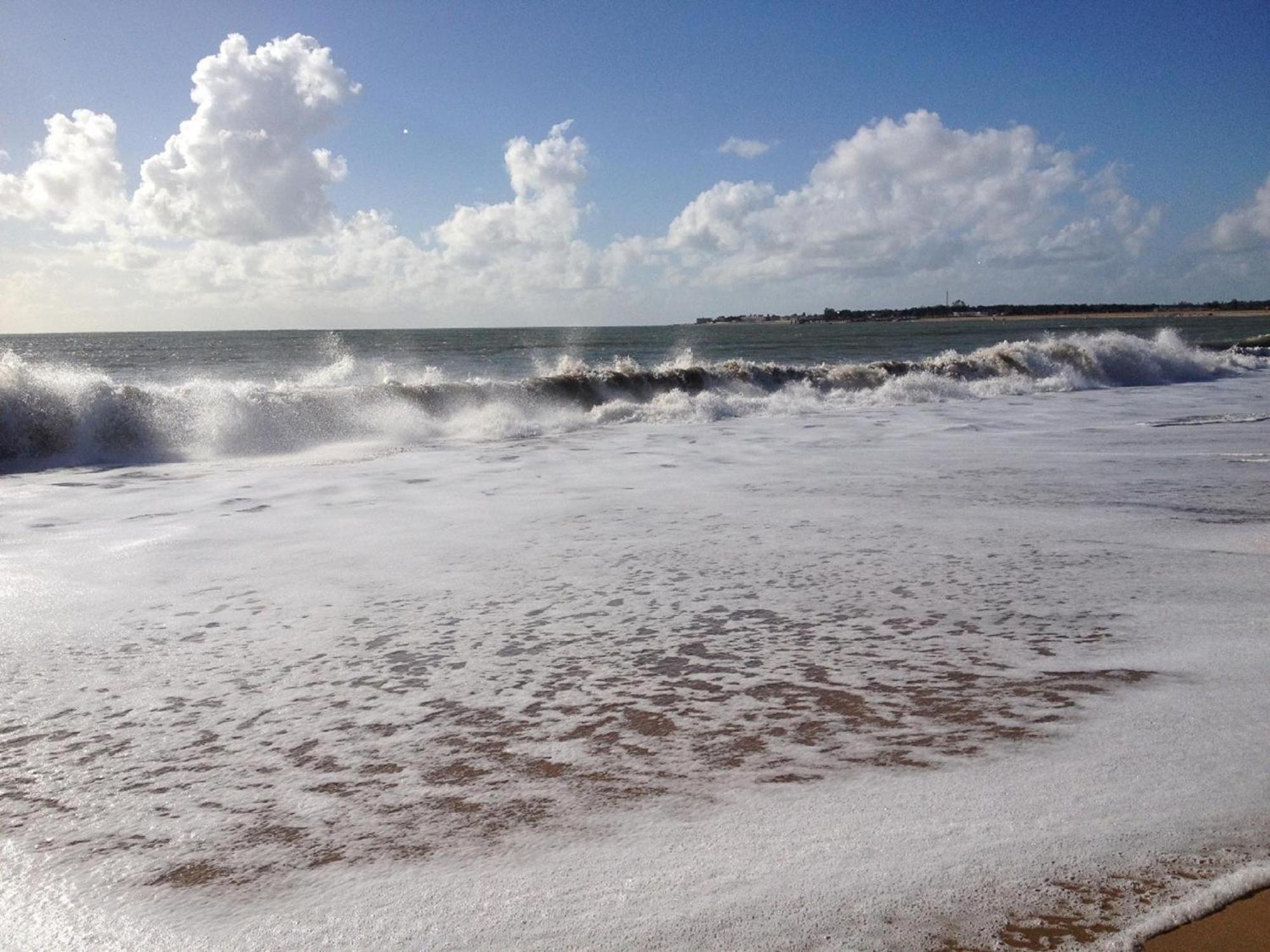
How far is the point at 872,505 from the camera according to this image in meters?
6.66

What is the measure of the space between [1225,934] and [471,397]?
51.1ft

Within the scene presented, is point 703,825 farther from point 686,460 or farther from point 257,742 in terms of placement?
point 686,460

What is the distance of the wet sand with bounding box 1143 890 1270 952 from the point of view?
183 cm

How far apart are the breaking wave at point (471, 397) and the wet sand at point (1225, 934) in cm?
1156

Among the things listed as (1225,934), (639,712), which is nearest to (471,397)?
(639,712)

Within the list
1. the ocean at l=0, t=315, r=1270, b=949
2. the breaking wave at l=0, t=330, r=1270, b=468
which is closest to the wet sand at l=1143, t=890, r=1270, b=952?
the ocean at l=0, t=315, r=1270, b=949

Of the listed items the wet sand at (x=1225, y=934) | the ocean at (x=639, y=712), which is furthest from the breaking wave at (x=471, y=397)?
the wet sand at (x=1225, y=934)

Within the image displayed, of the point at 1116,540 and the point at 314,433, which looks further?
the point at 314,433

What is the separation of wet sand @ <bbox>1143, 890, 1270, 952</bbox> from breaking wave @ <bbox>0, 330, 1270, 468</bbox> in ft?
37.9

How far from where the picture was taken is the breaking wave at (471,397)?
470 inches

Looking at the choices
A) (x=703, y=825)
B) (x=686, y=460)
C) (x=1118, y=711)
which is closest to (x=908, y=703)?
(x=1118, y=711)

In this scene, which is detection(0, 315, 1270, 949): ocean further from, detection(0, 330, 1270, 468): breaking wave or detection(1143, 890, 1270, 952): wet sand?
detection(0, 330, 1270, 468): breaking wave

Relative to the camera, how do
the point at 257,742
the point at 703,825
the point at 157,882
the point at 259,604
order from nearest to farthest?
the point at 157,882 < the point at 703,825 < the point at 257,742 < the point at 259,604

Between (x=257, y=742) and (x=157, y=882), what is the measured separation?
74 cm
